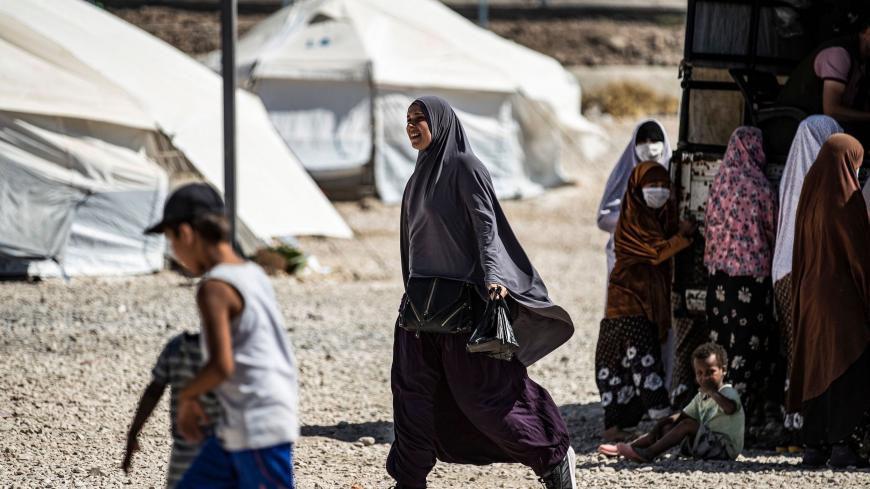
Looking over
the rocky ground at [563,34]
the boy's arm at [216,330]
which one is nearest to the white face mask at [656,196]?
the boy's arm at [216,330]

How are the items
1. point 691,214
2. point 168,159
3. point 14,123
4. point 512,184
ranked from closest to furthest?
point 691,214 < point 14,123 < point 168,159 < point 512,184

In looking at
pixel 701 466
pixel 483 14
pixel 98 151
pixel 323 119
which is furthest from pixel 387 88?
pixel 701 466

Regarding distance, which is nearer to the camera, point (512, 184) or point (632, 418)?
point (632, 418)

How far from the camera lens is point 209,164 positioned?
1184cm

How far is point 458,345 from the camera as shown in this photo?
431cm

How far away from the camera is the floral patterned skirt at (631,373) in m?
5.64

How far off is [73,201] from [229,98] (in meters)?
1.80

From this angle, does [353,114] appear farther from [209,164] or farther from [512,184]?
[209,164]

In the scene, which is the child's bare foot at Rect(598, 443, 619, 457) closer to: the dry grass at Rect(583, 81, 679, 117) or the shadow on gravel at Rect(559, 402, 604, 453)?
the shadow on gravel at Rect(559, 402, 604, 453)

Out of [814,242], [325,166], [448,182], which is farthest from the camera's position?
[325,166]

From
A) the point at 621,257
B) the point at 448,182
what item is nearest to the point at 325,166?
the point at 621,257

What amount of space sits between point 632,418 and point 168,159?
7.00 metres

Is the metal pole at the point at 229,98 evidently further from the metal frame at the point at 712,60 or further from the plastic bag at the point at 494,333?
the plastic bag at the point at 494,333

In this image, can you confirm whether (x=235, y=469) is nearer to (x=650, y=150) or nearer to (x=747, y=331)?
(x=747, y=331)
